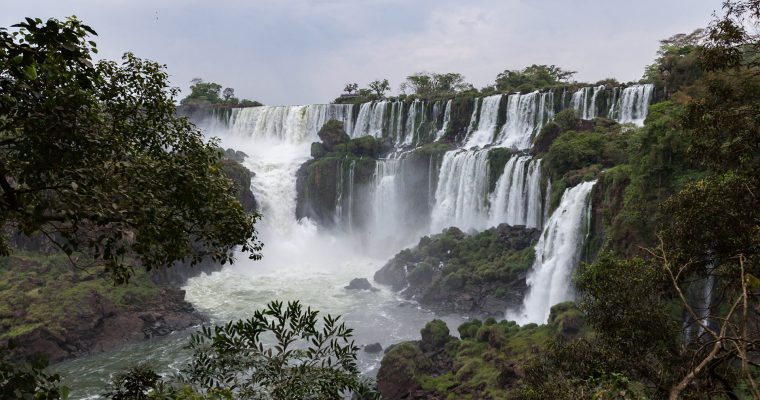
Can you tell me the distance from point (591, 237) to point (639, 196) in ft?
12.2

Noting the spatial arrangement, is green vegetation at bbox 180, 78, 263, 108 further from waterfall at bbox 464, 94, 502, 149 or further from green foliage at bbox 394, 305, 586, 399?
green foliage at bbox 394, 305, 586, 399

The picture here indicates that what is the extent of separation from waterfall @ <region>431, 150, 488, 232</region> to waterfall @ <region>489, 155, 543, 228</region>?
1.44 m

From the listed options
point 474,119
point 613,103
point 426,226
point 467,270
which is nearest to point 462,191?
point 426,226

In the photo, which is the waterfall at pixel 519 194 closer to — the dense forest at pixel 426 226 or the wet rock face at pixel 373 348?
the dense forest at pixel 426 226

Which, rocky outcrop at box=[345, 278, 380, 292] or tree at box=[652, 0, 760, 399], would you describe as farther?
rocky outcrop at box=[345, 278, 380, 292]

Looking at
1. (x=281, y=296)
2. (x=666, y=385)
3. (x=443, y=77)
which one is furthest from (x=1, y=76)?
(x=443, y=77)

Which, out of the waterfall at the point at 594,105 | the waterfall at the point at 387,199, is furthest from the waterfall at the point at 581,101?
the waterfall at the point at 387,199

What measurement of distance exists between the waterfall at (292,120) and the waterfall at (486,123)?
12.1m

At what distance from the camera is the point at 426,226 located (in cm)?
3781

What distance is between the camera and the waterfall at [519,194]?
28984 mm

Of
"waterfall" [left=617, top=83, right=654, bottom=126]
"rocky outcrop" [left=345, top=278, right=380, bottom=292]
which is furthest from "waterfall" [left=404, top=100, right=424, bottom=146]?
"rocky outcrop" [left=345, top=278, right=380, bottom=292]

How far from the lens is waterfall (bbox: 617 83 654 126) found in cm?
3162

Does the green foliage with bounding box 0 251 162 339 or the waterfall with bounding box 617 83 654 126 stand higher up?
the waterfall with bounding box 617 83 654 126

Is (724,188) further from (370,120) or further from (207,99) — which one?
(207,99)
